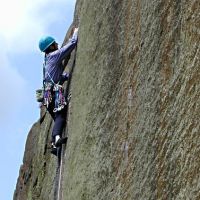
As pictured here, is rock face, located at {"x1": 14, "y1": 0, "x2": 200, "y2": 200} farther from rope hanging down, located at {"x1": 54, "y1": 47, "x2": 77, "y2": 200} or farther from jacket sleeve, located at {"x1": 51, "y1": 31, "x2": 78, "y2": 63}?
jacket sleeve, located at {"x1": 51, "y1": 31, "x2": 78, "y2": 63}

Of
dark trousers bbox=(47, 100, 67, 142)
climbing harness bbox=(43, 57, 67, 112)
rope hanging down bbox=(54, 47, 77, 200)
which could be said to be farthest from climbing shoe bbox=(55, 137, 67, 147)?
climbing harness bbox=(43, 57, 67, 112)

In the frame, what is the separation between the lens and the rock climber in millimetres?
9828

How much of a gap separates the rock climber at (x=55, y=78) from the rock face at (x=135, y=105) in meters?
0.42

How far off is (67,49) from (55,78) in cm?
53

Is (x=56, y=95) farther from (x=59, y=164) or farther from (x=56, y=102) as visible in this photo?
(x=59, y=164)

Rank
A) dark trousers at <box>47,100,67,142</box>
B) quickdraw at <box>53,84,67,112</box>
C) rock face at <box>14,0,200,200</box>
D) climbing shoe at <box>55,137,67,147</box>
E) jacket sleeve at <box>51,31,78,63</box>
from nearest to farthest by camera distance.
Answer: rock face at <box>14,0,200,200</box>
climbing shoe at <box>55,137,67,147</box>
dark trousers at <box>47,100,67,142</box>
quickdraw at <box>53,84,67,112</box>
jacket sleeve at <box>51,31,78,63</box>

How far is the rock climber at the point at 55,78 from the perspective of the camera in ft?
32.2

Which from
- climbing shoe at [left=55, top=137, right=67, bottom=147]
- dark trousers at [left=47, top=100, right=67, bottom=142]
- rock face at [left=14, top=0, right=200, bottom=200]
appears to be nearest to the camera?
rock face at [left=14, top=0, right=200, bottom=200]

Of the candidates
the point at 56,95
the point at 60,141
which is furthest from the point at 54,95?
the point at 60,141

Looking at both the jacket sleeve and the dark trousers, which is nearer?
the dark trousers

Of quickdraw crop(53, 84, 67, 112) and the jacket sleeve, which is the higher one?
the jacket sleeve

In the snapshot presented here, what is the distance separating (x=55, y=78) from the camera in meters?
10.3

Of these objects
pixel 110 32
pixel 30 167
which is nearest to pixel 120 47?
pixel 110 32

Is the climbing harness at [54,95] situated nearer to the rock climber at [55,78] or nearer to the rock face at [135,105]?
the rock climber at [55,78]
